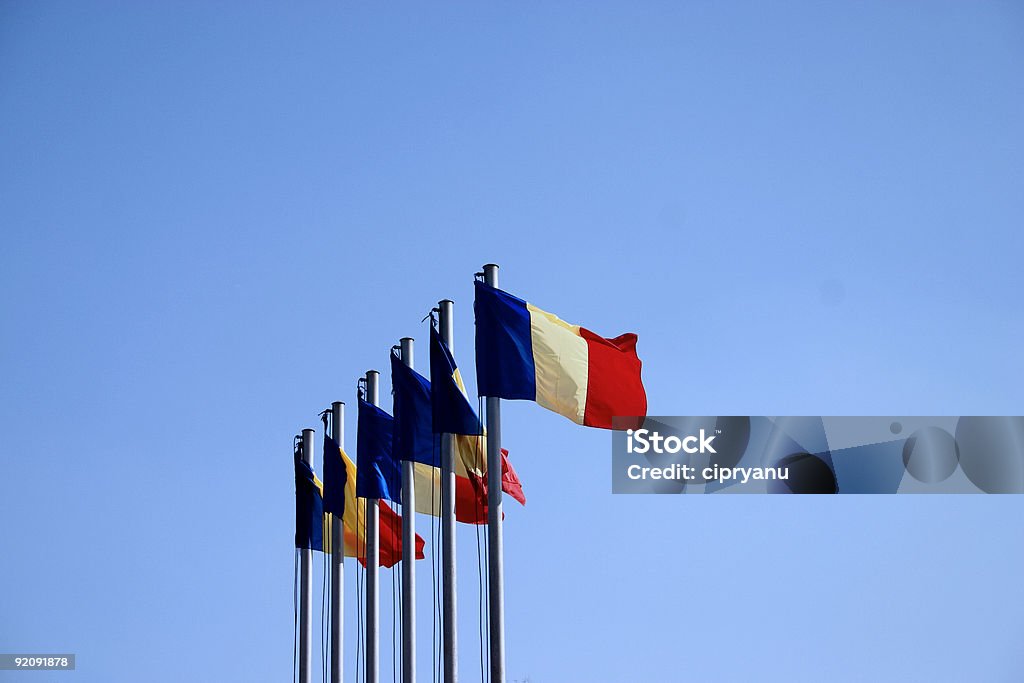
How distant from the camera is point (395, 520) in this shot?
39.9 metres

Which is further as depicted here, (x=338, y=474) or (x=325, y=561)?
(x=325, y=561)

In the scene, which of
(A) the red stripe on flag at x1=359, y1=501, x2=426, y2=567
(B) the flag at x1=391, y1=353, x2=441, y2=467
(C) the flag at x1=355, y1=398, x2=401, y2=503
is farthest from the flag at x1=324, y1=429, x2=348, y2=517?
(B) the flag at x1=391, y1=353, x2=441, y2=467

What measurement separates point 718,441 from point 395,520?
9.65 metres

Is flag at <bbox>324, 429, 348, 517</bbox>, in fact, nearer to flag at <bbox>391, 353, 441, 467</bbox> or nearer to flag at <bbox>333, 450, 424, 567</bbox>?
flag at <bbox>333, 450, 424, 567</bbox>

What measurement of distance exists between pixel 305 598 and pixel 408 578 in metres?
9.55

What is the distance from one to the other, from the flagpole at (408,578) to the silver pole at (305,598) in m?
8.77

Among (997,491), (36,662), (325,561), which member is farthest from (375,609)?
(36,662)

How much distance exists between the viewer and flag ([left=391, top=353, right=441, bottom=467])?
33.6 meters

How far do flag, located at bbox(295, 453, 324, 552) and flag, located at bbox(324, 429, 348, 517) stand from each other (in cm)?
310

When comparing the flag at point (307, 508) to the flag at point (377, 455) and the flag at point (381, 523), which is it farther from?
the flag at point (377, 455)

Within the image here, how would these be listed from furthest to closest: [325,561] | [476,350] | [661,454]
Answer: [325,561]
[661,454]
[476,350]

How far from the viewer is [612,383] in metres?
29.7

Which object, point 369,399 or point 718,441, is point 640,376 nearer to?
point 718,441

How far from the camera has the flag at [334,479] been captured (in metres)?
39.3
